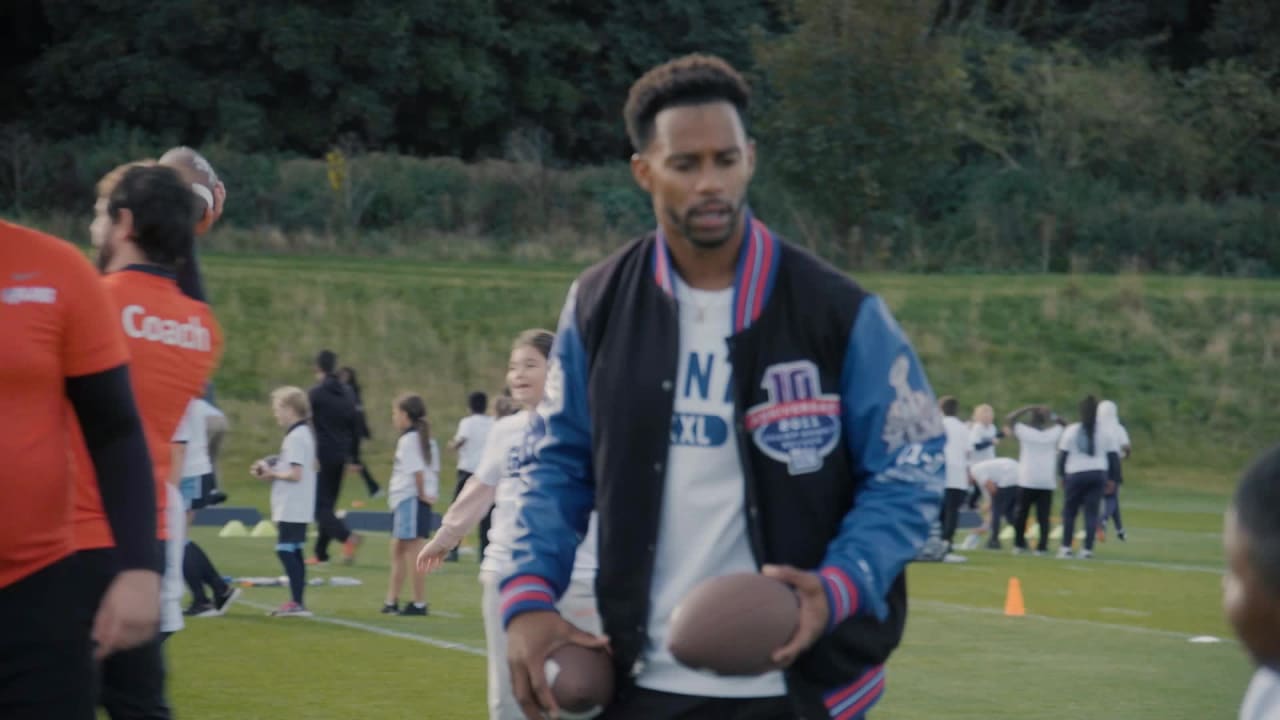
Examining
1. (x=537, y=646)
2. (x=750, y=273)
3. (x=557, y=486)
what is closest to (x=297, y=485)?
(x=557, y=486)

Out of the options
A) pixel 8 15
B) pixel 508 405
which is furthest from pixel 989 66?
pixel 508 405

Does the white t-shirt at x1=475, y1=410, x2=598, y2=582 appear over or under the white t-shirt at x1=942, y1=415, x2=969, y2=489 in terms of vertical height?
over

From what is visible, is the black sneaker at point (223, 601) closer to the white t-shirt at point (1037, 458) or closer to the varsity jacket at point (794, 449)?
the white t-shirt at point (1037, 458)

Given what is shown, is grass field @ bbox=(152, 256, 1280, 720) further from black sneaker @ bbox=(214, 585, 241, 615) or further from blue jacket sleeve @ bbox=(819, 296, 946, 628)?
blue jacket sleeve @ bbox=(819, 296, 946, 628)

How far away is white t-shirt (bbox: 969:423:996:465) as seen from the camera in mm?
27359

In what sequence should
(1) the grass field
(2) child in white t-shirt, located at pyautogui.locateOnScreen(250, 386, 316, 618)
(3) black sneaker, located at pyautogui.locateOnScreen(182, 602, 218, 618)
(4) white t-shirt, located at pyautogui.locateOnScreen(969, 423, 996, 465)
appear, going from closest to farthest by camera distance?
(1) the grass field, (3) black sneaker, located at pyautogui.locateOnScreen(182, 602, 218, 618), (2) child in white t-shirt, located at pyautogui.locateOnScreen(250, 386, 316, 618), (4) white t-shirt, located at pyautogui.locateOnScreen(969, 423, 996, 465)

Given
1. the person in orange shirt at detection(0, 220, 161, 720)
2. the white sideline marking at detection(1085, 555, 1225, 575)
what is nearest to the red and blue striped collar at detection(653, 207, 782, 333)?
the person in orange shirt at detection(0, 220, 161, 720)

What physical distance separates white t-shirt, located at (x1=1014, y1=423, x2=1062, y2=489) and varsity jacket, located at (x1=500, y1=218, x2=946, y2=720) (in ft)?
64.9

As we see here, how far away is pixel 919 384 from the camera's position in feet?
15.0

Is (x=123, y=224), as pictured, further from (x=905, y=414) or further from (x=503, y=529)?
(x=905, y=414)

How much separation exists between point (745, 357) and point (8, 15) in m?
64.7

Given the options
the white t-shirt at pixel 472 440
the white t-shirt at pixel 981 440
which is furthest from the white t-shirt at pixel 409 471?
the white t-shirt at pixel 981 440

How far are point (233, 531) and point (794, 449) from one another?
21203 millimetres

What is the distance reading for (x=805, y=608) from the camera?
14.4 ft
